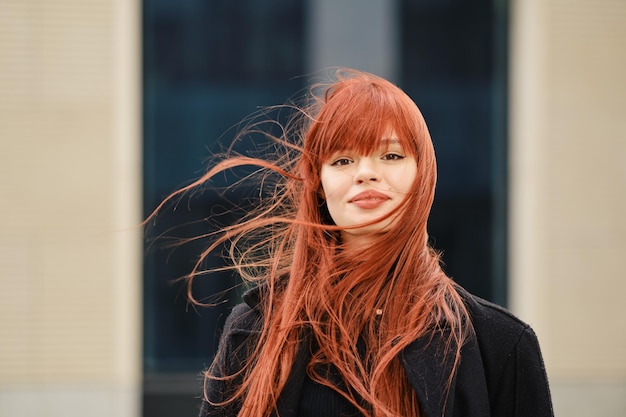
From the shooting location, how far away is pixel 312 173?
7.91 feet

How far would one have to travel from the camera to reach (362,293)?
2324 millimetres

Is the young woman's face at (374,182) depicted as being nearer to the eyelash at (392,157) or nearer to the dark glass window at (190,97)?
the eyelash at (392,157)

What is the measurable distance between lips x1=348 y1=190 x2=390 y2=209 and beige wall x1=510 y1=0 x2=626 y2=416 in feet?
14.8

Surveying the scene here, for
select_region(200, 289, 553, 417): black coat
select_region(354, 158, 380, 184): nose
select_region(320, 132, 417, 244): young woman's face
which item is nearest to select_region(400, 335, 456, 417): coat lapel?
select_region(200, 289, 553, 417): black coat

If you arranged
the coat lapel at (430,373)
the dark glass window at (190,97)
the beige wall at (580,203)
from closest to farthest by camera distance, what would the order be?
the coat lapel at (430,373)
the beige wall at (580,203)
the dark glass window at (190,97)

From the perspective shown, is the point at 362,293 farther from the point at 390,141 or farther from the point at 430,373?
the point at 390,141

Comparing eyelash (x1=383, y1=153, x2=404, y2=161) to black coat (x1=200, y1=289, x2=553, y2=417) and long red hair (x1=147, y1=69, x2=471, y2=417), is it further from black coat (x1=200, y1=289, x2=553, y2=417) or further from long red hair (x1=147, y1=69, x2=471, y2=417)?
black coat (x1=200, y1=289, x2=553, y2=417)

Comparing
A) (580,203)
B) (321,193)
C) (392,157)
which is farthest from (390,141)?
(580,203)

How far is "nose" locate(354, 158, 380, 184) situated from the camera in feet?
7.30
